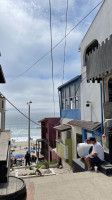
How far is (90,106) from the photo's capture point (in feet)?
40.5

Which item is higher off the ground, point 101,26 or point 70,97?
point 101,26

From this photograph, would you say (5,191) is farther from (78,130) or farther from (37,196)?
(78,130)

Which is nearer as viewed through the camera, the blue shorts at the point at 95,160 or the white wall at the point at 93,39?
the blue shorts at the point at 95,160

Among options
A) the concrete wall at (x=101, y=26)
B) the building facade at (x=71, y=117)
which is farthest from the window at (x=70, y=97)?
the concrete wall at (x=101, y=26)

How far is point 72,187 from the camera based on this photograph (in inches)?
206

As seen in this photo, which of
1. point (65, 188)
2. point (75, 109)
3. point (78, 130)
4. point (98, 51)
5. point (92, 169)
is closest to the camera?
point (65, 188)

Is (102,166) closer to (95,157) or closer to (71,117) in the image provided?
(95,157)

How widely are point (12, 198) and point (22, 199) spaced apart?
0.36 meters

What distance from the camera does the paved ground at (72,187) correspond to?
183 inches

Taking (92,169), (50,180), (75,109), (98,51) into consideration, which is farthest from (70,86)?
(50,180)

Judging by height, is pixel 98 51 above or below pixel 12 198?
above

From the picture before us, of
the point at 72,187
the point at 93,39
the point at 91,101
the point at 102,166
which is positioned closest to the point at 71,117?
the point at 91,101

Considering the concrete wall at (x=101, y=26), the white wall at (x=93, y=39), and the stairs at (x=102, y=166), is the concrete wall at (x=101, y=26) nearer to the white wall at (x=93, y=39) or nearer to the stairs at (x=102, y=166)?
the white wall at (x=93, y=39)

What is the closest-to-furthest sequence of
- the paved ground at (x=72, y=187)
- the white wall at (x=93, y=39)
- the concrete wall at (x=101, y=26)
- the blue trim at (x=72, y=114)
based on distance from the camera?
1. the paved ground at (x=72, y=187)
2. the concrete wall at (x=101, y=26)
3. the white wall at (x=93, y=39)
4. the blue trim at (x=72, y=114)
